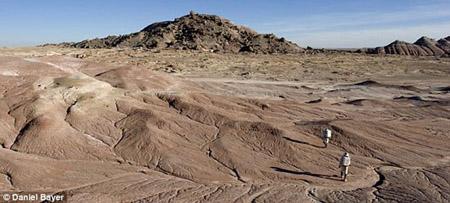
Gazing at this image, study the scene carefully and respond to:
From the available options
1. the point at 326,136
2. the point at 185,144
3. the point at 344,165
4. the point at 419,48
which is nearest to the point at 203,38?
the point at 419,48

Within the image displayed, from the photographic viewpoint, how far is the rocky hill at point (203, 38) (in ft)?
381

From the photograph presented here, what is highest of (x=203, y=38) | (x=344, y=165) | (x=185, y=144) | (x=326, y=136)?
(x=326, y=136)

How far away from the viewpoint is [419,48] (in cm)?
Result: 13062

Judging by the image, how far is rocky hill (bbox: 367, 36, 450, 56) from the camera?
128 m

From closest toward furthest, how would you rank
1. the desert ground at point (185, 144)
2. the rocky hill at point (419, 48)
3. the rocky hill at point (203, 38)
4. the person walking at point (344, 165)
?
the desert ground at point (185, 144)
the person walking at point (344, 165)
the rocky hill at point (203, 38)
the rocky hill at point (419, 48)

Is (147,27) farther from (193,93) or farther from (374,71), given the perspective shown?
(193,93)

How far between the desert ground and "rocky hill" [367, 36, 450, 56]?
109769 millimetres

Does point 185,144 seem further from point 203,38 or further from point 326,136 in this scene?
point 203,38

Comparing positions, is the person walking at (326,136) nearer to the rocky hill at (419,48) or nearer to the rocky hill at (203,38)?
the rocky hill at (203,38)

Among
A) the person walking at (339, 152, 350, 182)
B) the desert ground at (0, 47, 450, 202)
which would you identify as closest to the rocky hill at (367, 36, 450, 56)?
the desert ground at (0, 47, 450, 202)

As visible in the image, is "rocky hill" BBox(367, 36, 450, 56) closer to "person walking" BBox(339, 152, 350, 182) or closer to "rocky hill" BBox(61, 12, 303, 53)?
"rocky hill" BBox(61, 12, 303, 53)

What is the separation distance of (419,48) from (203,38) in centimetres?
5674

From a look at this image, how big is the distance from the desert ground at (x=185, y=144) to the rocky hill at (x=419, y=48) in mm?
109769

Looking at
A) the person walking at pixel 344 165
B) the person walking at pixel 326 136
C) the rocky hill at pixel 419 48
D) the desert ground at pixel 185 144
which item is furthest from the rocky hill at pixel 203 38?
the person walking at pixel 344 165
